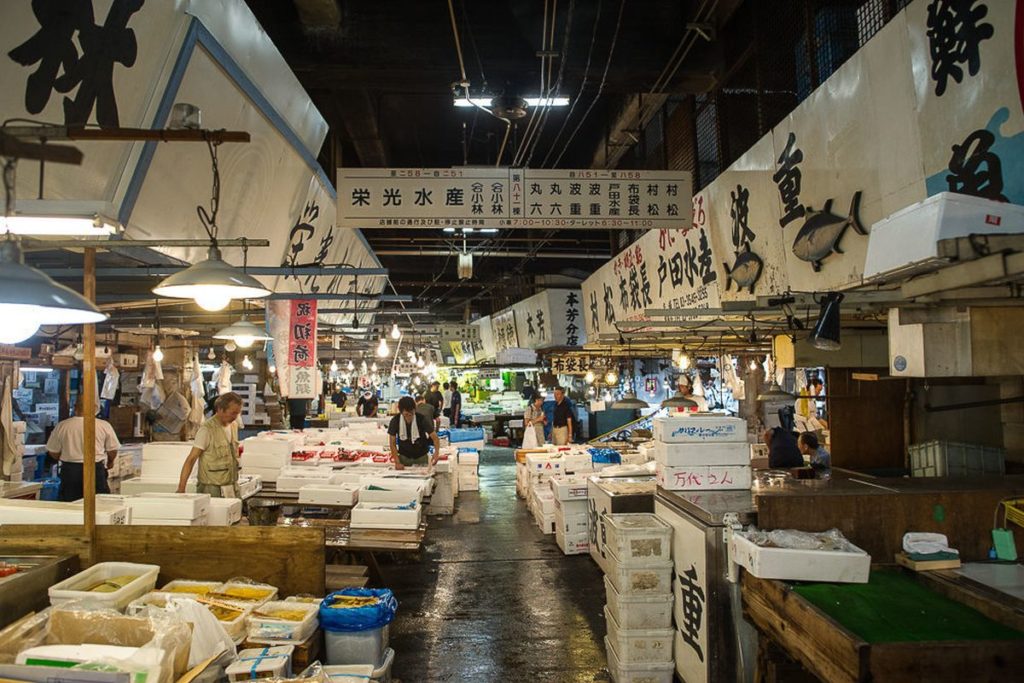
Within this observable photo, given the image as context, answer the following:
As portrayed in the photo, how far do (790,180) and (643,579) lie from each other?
14.5 feet

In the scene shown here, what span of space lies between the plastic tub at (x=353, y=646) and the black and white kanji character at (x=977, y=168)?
505 centimetres

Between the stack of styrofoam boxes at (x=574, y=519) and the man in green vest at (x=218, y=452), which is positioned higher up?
the man in green vest at (x=218, y=452)

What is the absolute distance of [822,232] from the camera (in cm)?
596

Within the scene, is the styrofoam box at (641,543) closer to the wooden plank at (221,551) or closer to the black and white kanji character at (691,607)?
the black and white kanji character at (691,607)

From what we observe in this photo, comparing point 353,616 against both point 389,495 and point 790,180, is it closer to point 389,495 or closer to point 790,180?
point 389,495

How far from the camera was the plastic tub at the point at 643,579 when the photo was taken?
5496 mm

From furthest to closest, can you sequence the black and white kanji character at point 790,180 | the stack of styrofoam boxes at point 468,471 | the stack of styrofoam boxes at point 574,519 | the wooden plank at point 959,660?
the stack of styrofoam boxes at point 468,471
the stack of styrofoam boxes at point 574,519
the black and white kanji character at point 790,180
the wooden plank at point 959,660

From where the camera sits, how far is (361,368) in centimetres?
3541

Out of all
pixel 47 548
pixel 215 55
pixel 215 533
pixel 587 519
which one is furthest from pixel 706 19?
pixel 47 548

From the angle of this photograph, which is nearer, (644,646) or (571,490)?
(644,646)

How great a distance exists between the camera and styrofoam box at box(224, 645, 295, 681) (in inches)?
144

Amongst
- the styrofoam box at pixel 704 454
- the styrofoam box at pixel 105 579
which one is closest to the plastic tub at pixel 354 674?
the styrofoam box at pixel 105 579

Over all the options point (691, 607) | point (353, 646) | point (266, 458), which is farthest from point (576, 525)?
point (353, 646)

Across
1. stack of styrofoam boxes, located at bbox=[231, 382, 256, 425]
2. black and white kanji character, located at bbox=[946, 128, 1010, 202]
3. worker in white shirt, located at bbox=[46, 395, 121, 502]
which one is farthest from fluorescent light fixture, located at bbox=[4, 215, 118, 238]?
stack of styrofoam boxes, located at bbox=[231, 382, 256, 425]
